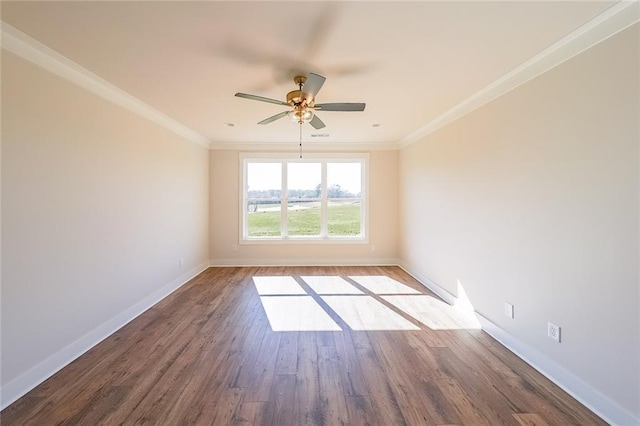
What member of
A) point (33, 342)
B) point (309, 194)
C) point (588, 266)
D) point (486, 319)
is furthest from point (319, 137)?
point (33, 342)

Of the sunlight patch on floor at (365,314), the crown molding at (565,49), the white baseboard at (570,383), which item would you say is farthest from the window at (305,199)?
the white baseboard at (570,383)

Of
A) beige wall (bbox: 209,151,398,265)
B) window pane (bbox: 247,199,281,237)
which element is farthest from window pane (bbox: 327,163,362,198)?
window pane (bbox: 247,199,281,237)

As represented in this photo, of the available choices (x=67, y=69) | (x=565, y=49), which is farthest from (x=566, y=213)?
(x=67, y=69)

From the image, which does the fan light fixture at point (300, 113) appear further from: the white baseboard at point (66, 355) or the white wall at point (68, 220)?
the white baseboard at point (66, 355)

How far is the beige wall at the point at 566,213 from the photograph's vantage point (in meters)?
1.64

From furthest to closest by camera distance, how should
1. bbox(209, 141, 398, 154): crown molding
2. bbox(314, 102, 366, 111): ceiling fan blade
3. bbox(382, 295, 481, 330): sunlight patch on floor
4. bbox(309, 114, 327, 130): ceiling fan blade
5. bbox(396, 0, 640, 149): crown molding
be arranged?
bbox(209, 141, 398, 154): crown molding < bbox(382, 295, 481, 330): sunlight patch on floor < bbox(309, 114, 327, 130): ceiling fan blade < bbox(314, 102, 366, 111): ceiling fan blade < bbox(396, 0, 640, 149): crown molding

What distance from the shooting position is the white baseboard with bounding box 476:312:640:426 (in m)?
1.66

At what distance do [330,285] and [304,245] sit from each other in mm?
1492

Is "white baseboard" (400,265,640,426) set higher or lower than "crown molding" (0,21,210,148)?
lower

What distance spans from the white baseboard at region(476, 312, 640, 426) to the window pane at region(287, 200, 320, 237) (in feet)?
12.3

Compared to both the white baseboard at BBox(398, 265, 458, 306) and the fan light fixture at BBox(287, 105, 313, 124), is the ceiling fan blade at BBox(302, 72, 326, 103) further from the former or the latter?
the white baseboard at BBox(398, 265, 458, 306)

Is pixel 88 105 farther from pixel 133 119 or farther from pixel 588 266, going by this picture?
pixel 588 266

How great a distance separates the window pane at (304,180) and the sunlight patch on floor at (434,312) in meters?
2.77

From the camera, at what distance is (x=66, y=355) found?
7.48ft
